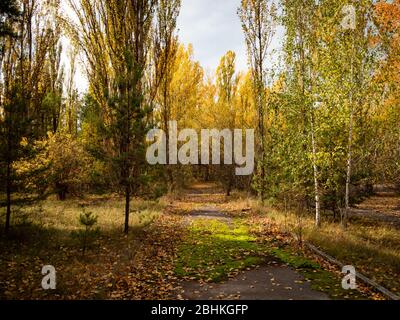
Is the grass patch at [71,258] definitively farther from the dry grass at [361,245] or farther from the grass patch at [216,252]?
the dry grass at [361,245]

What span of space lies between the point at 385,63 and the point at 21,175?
1297 cm

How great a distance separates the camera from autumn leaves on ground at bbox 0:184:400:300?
241 inches

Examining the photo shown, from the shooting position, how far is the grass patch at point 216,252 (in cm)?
759

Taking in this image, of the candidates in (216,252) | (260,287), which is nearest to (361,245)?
(216,252)

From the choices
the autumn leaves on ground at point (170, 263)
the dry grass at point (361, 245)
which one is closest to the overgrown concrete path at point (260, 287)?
the autumn leaves on ground at point (170, 263)

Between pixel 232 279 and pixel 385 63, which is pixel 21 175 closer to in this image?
pixel 232 279

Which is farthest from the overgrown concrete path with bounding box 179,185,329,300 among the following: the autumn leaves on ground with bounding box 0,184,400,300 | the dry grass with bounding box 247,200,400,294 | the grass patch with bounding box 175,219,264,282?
the dry grass with bounding box 247,200,400,294

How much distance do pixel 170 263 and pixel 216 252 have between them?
5.32 ft

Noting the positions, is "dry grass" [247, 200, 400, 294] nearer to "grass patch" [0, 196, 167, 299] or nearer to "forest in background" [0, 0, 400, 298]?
"forest in background" [0, 0, 400, 298]

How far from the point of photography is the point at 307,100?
39.8 ft

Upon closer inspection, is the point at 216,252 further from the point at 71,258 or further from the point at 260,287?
the point at 71,258

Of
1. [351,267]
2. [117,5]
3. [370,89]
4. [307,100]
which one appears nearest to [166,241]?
[351,267]

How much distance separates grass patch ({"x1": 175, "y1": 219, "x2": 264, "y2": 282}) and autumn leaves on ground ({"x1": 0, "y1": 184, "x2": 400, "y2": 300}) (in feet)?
0.08

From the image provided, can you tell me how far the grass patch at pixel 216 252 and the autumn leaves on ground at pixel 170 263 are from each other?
2cm
